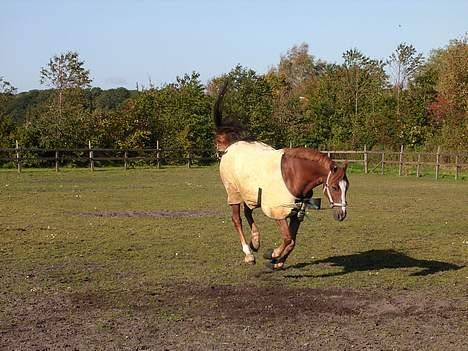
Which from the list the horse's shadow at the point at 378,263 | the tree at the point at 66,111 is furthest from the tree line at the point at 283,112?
the horse's shadow at the point at 378,263

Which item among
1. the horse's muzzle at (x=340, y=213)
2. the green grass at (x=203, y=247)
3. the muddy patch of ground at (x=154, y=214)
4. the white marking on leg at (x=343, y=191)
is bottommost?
the muddy patch of ground at (x=154, y=214)

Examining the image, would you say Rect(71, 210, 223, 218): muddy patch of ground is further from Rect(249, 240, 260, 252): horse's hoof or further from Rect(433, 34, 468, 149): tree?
Rect(433, 34, 468, 149): tree

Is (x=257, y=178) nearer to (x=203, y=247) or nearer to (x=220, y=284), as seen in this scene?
(x=220, y=284)

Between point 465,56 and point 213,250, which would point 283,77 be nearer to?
point 465,56

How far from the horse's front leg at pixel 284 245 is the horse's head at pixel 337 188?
687 mm

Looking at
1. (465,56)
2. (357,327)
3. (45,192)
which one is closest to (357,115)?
(465,56)

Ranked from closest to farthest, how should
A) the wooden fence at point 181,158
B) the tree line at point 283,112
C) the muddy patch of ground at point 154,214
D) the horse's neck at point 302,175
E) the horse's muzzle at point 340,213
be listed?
the horse's muzzle at point 340,213 < the horse's neck at point 302,175 < the muddy patch of ground at point 154,214 < the wooden fence at point 181,158 < the tree line at point 283,112

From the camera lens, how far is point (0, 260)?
10094 mm

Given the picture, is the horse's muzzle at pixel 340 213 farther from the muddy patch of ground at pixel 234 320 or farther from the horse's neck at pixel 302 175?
the muddy patch of ground at pixel 234 320

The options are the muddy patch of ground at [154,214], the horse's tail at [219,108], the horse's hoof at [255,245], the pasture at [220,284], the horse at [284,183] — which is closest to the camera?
the pasture at [220,284]

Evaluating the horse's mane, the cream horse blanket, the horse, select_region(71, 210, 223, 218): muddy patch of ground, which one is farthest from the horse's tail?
select_region(71, 210, 223, 218): muddy patch of ground

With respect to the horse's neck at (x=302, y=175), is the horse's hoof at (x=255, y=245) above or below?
below

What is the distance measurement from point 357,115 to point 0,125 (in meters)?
29.2

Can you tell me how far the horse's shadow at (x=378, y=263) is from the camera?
31.4 feet
